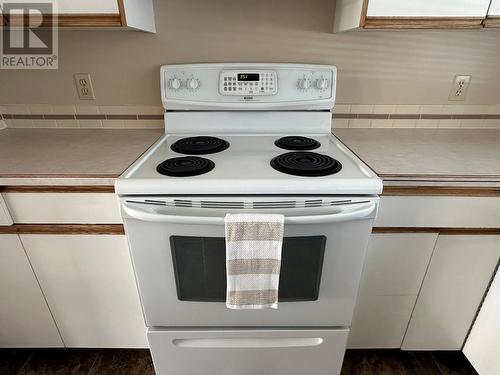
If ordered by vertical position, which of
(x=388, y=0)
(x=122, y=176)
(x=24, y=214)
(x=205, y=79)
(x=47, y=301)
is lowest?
(x=47, y=301)

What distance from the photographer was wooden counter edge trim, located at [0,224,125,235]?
1016 millimetres

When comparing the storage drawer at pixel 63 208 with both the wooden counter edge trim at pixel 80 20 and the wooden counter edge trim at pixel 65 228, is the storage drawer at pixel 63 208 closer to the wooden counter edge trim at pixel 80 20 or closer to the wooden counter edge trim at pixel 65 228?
the wooden counter edge trim at pixel 65 228

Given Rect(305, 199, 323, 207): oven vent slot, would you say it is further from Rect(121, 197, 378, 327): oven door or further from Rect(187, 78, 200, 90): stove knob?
Rect(187, 78, 200, 90): stove knob

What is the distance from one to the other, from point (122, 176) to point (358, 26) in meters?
0.95

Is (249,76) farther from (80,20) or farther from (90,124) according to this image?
(90,124)

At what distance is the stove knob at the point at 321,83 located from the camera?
126cm

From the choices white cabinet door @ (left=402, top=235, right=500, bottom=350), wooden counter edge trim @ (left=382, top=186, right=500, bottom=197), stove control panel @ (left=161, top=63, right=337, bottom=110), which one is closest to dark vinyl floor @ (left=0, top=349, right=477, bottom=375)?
white cabinet door @ (left=402, top=235, right=500, bottom=350)

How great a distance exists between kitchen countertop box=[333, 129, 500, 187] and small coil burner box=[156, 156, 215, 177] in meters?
0.55

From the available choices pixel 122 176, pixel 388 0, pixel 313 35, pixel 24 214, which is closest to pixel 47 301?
pixel 24 214

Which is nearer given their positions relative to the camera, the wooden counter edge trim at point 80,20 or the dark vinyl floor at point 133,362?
the wooden counter edge trim at point 80,20

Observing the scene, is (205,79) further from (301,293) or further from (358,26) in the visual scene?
(301,293)

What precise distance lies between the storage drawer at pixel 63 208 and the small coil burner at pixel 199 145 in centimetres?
30

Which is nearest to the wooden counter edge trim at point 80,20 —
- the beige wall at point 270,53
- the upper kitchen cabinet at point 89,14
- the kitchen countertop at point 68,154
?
the upper kitchen cabinet at point 89,14

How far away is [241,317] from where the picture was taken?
102cm
